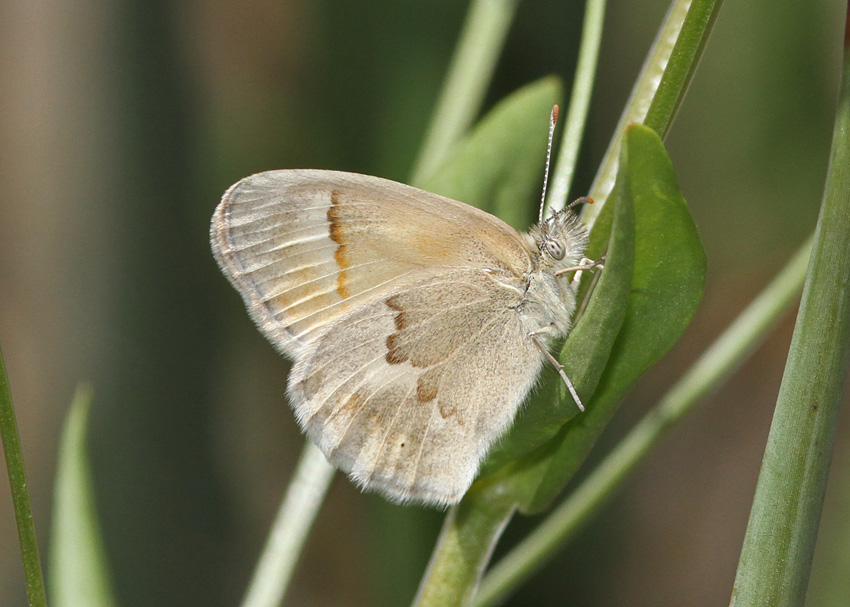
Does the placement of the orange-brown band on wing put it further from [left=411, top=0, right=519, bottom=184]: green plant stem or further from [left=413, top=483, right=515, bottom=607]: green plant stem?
[left=413, top=483, right=515, bottom=607]: green plant stem

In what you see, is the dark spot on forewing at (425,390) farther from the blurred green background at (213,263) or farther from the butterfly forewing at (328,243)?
the blurred green background at (213,263)

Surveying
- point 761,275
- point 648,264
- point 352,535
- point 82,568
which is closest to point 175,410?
point 82,568

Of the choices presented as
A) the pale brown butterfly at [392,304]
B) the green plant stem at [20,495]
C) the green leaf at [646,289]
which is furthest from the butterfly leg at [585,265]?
the green plant stem at [20,495]

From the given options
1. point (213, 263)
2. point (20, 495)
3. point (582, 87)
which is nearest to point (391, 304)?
point (582, 87)

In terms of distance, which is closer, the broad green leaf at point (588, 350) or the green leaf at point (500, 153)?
the broad green leaf at point (588, 350)

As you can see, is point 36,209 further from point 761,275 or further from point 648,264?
point 761,275
